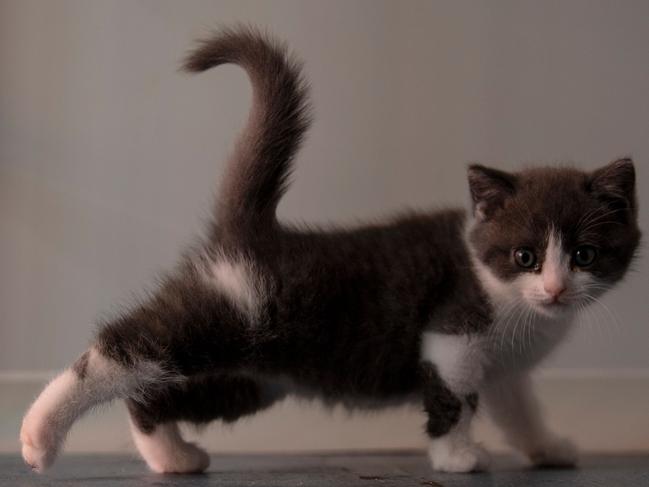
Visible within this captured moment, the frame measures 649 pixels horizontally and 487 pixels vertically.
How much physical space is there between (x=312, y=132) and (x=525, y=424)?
3.00 ft

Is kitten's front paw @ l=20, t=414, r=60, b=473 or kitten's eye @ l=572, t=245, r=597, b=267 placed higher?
kitten's eye @ l=572, t=245, r=597, b=267

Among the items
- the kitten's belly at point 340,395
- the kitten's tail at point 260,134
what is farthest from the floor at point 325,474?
the kitten's tail at point 260,134

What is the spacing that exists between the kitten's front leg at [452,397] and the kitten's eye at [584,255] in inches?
9.6

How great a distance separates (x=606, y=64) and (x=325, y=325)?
114 centimetres

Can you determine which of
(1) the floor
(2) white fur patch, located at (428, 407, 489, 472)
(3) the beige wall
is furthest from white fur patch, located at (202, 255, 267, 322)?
(3) the beige wall

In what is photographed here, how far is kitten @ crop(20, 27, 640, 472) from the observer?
1534 mm

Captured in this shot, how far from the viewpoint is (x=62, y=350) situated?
2.22 m

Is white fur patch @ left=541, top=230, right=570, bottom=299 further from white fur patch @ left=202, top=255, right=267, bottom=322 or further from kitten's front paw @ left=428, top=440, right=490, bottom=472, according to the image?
white fur patch @ left=202, top=255, right=267, bottom=322

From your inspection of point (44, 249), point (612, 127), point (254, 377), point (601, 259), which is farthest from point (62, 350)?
point (612, 127)

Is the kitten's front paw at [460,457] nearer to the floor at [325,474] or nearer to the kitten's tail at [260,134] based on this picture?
the floor at [325,474]

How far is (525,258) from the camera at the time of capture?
160 cm

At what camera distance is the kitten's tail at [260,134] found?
1664 mm

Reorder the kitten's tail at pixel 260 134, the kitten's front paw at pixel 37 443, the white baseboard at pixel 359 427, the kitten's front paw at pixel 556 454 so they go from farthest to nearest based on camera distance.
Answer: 1. the white baseboard at pixel 359 427
2. the kitten's front paw at pixel 556 454
3. the kitten's tail at pixel 260 134
4. the kitten's front paw at pixel 37 443

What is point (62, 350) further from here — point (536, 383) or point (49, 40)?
point (536, 383)
